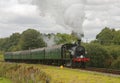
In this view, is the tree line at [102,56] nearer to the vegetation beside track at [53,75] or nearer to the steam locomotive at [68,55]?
the steam locomotive at [68,55]

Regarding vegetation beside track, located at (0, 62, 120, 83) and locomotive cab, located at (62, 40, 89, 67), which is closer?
vegetation beside track, located at (0, 62, 120, 83)

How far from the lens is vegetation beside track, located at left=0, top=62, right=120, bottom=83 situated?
2278 cm

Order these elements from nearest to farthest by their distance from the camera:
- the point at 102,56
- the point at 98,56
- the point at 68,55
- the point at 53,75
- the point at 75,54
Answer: the point at 53,75, the point at 75,54, the point at 68,55, the point at 98,56, the point at 102,56

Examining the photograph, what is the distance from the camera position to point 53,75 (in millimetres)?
26672

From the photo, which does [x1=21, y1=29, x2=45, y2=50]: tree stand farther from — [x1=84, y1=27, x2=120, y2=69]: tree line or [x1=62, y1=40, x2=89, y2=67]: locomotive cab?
[x1=62, y1=40, x2=89, y2=67]: locomotive cab

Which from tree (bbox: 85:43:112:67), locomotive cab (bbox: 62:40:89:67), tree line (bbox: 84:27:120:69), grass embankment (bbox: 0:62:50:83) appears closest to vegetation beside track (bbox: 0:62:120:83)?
grass embankment (bbox: 0:62:50:83)

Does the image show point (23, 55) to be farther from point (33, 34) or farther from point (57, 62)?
point (33, 34)

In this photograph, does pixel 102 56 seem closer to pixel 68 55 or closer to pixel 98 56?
pixel 98 56

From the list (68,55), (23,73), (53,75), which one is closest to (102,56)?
(68,55)

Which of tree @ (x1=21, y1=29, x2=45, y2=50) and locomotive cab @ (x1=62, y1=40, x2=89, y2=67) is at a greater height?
tree @ (x1=21, y1=29, x2=45, y2=50)

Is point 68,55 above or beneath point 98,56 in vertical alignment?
beneath

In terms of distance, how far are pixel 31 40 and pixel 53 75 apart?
110m

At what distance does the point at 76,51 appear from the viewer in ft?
137

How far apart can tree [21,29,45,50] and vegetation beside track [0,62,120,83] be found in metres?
76.0
